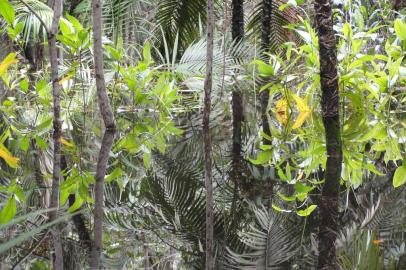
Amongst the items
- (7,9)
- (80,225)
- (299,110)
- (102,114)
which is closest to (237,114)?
(80,225)

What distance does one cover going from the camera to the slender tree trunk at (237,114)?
2775mm

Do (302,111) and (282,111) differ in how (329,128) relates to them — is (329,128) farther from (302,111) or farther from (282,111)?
(282,111)

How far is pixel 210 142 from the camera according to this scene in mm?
1916

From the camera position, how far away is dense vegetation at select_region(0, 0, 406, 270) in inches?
61.1

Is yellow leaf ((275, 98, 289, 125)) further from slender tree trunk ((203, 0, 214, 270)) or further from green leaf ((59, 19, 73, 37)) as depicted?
green leaf ((59, 19, 73, 37))

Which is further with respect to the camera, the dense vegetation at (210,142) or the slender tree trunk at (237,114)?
the slender tree trunk at (237,114)

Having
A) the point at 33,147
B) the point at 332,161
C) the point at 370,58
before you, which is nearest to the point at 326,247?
the point at 332,161

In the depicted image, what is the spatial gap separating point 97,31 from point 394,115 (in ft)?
3.05

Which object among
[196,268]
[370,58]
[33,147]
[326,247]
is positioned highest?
[370,58]

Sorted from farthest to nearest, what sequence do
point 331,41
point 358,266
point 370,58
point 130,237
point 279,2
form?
point 279,2 → point 130,237 → point 358,266 → point 370,58 → point 331,41

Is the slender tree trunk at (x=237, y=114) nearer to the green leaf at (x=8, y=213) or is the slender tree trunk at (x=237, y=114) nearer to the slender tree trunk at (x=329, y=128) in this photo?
the slender tree trunk at (x=329, y=128)

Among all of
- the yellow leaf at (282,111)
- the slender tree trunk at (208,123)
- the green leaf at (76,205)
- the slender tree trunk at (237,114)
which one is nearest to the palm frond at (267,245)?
the slender tree trunk at (208,123)

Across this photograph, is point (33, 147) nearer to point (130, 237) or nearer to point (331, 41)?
point (130, 237)

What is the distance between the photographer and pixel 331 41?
1450 millimetres
